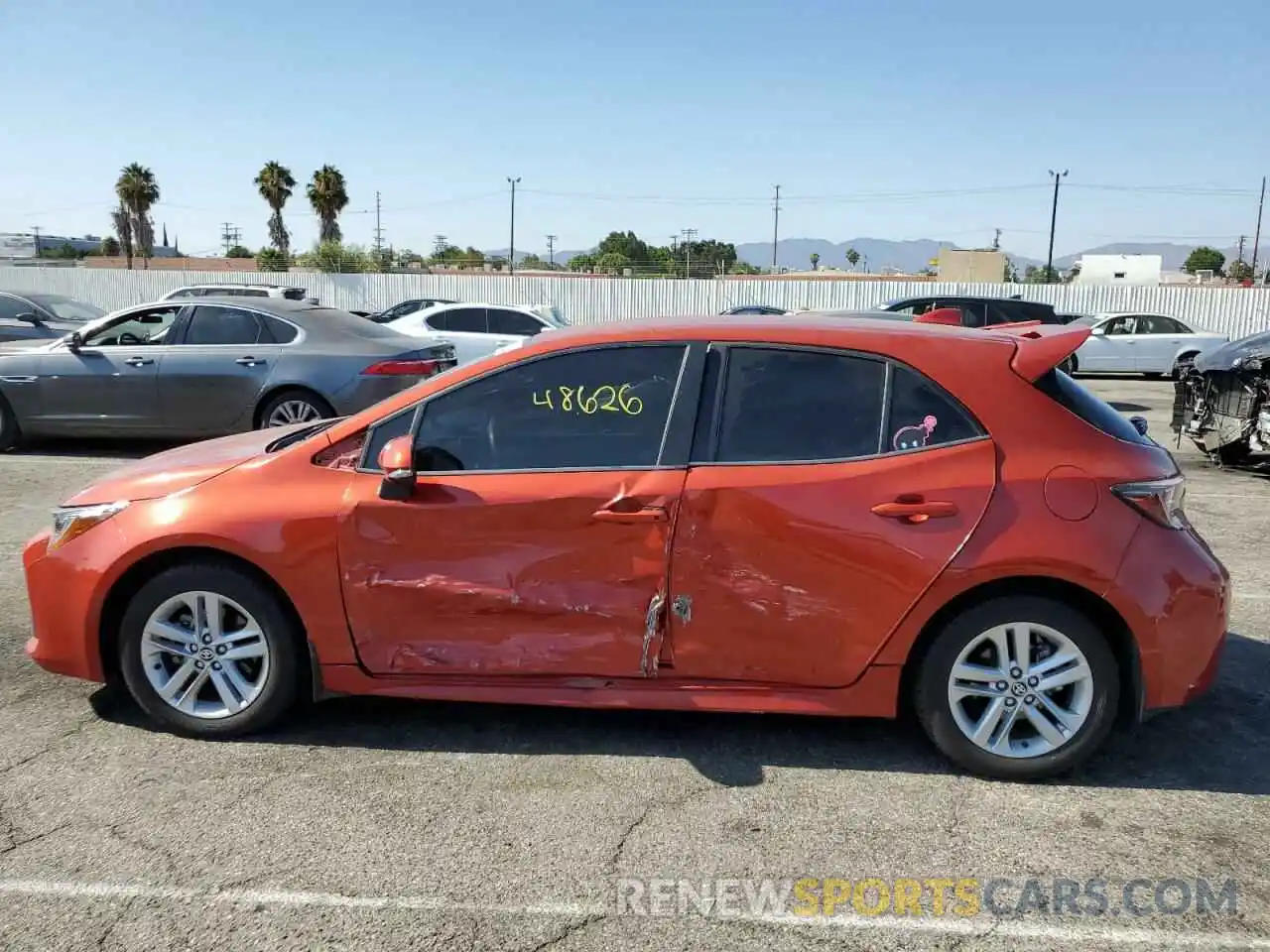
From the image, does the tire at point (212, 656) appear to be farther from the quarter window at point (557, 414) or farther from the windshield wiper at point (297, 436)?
the quarter window at point (557, 414)

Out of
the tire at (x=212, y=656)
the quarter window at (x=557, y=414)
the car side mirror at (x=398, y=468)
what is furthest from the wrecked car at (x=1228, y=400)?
the tire at (x=212, y=656)

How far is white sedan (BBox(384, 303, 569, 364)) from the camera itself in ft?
52.8

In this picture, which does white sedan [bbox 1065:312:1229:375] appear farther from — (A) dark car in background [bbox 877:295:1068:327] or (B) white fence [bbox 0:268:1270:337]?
(B) white fence [bbox 0:268:1270:337]

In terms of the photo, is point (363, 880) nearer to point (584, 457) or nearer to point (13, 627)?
point (584, 457)

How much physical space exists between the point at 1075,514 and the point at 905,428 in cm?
64

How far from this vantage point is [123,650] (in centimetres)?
396

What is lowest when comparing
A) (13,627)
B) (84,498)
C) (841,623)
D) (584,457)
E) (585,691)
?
(13,627)

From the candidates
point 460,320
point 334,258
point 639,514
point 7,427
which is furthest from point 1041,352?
point 334,258

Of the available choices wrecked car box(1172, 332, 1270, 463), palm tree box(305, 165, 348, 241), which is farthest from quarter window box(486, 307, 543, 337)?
palm tree box(305, 165, 348, 241)

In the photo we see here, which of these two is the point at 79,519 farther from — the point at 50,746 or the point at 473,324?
the point at 473,324

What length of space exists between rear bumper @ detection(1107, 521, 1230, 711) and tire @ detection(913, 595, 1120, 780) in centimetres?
13

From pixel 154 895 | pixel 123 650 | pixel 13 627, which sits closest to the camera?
pixel 154 895

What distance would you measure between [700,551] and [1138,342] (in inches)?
804

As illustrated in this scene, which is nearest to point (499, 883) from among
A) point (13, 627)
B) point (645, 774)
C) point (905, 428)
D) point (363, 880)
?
point (363, 880)
